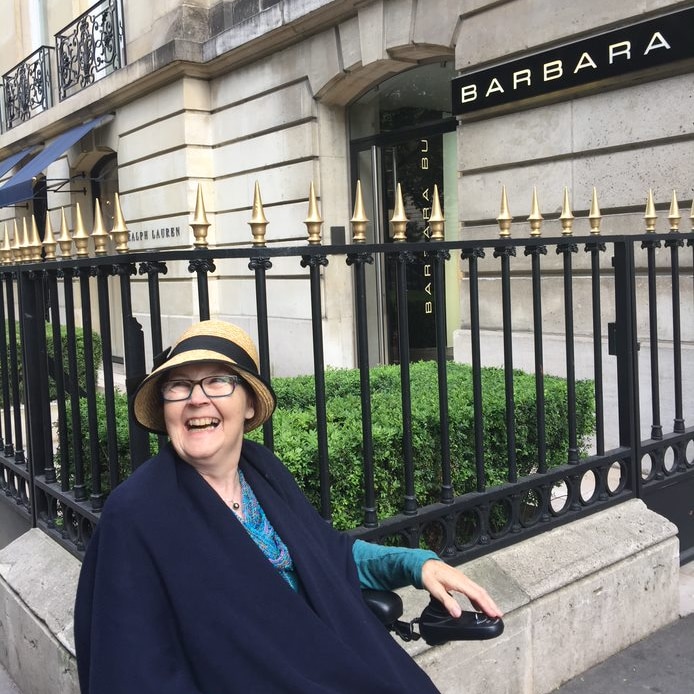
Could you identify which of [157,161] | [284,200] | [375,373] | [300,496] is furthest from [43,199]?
[300,496]

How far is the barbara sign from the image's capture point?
22.4 feet

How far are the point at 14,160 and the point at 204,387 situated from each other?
18428 millimetres

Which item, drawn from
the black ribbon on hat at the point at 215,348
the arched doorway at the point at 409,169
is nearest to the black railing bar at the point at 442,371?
the black ribbon on hat at the point at 215,348

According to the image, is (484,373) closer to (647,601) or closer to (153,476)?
(647,601)

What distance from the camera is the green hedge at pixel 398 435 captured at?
10.6 feet

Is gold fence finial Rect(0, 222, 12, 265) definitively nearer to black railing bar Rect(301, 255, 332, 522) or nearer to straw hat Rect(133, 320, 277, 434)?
black railing bar Rect(301, 255, 332, 522)

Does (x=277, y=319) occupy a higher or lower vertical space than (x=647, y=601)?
higher

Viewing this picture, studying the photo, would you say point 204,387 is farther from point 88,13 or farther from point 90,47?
point 88,13

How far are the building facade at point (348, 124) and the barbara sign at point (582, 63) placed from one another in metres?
0.02

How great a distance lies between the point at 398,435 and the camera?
3.38 m

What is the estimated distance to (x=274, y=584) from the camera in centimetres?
173

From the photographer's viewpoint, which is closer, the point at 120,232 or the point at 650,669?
the point at 120,232

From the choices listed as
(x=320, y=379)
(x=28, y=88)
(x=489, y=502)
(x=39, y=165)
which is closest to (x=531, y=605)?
(x=489, y=502)

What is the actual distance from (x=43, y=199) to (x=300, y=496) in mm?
18357
